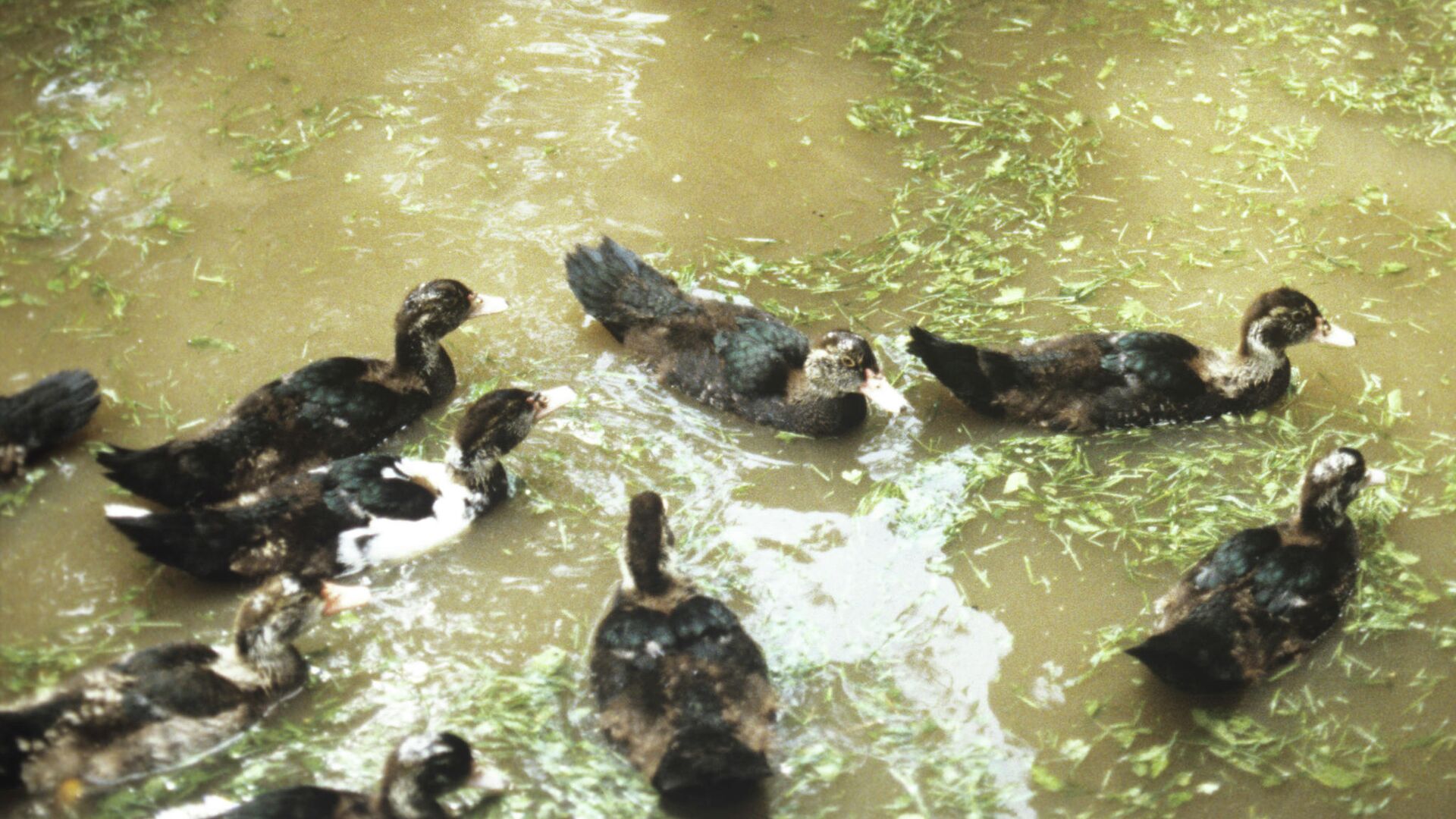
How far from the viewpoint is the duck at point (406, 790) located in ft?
15.4

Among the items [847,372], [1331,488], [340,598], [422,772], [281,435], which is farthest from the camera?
[847,372]

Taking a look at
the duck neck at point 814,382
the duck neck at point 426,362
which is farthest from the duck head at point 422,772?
the duck neck at point 814,382

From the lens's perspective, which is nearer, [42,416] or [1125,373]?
[42,416]

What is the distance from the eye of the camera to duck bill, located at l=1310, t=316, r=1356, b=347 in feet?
23.5

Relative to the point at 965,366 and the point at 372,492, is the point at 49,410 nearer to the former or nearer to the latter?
the point at 372,492

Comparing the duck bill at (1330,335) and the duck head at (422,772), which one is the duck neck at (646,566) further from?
the duck bill at (1330,335)

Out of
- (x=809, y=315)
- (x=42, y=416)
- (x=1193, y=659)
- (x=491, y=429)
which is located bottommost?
(x=1193, y=659)

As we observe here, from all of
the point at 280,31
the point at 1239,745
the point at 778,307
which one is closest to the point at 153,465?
the point at 778,307

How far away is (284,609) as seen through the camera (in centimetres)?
537

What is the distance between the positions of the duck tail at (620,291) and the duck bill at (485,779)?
9.87 feet

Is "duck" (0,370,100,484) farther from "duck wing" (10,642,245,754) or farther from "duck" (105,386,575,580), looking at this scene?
"duck wing" (10,642,245,754)

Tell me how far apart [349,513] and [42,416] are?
5.67 ft

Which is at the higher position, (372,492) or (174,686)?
(372,492)

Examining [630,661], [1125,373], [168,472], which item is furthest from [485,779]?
[1125,373]
